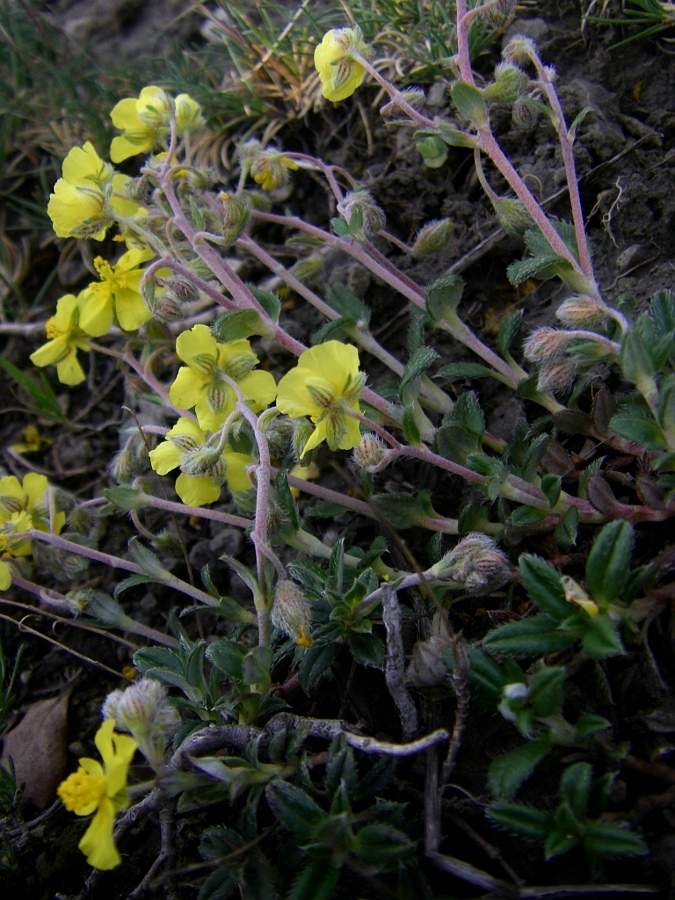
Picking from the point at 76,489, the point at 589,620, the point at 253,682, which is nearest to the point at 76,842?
the point at 253,682

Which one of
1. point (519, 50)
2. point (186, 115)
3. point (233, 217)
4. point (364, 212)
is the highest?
point (186, 115)

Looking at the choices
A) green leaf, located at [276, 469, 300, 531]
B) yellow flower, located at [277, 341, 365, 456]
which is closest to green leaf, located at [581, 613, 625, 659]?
yellow flower, located at [277, 341, 365, 456]

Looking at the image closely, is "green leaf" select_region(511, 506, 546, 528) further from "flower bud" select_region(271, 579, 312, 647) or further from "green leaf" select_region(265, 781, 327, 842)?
"green leaf" select_region(265, 781, 327, 842)

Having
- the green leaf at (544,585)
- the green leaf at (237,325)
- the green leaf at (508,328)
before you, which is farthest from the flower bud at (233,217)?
the green leaf at (544,585)

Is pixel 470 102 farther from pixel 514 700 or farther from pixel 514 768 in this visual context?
pixel 514 768

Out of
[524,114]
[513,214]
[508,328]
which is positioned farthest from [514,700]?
[524,114]

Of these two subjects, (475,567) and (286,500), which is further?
(286,500)

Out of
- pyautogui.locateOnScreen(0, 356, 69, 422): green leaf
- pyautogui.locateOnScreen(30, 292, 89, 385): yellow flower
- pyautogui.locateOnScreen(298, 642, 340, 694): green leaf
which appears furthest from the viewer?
pyautogui.locateOnScreen(0, 356, 69, 422): green leaf
